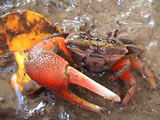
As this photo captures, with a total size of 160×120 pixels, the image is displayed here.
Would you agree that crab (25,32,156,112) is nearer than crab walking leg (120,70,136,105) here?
Yes

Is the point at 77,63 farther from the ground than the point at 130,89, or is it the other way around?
the point at 77,63

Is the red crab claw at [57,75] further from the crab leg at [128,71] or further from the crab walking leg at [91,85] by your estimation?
the crab leg at [128,71]

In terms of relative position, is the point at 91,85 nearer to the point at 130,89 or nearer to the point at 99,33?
the point at 130,89

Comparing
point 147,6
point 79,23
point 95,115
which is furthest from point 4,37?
point 147,6

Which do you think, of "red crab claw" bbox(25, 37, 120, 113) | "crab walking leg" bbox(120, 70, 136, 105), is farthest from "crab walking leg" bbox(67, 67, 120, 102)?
"crab walking leg" bbox(120, 70, 136, 105)

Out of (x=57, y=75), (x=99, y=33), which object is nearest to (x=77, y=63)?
(x=57, y=75)

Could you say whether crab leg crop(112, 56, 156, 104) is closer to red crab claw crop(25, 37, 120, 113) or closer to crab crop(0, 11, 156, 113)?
crab crop(0, 11, 156, 113)

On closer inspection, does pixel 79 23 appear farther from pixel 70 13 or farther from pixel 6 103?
pixel 6 103

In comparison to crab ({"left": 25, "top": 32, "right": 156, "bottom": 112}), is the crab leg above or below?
below
